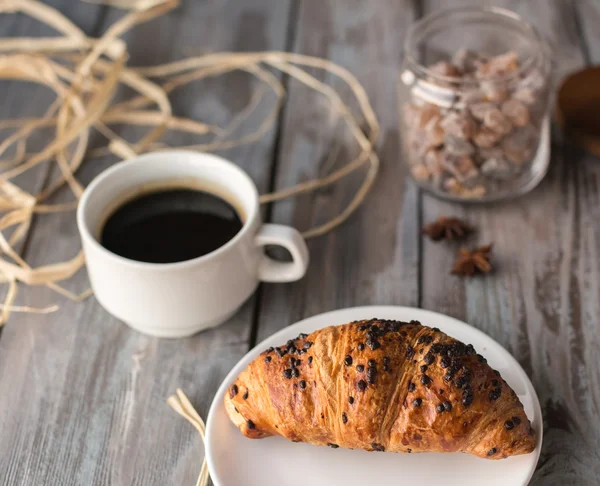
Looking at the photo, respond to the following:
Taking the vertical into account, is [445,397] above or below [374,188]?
above

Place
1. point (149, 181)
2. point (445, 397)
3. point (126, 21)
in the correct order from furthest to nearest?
point (126, 21) → point (149, 181) → point (445, 397)

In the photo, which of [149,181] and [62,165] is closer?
[149,181]

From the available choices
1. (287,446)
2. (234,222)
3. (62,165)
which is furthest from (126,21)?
(287,446)

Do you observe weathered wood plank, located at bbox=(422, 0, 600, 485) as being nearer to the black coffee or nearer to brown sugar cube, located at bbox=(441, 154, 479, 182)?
brown sugar cube, located at bbox=(441, 154, 479, 182)

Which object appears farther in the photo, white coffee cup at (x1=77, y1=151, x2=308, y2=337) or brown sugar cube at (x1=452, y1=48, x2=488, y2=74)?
brown sugar cube at (x1=452, y1=48, x2=488, y2=74)

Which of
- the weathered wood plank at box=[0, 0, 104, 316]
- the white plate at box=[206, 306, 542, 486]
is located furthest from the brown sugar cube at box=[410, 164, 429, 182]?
the weathered wood plank at box=[0, 0, 104, 316]

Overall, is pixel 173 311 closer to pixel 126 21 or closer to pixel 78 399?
pixel 78 399

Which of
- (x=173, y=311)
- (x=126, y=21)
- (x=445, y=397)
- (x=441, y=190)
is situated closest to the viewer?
(x=445, y=397)
